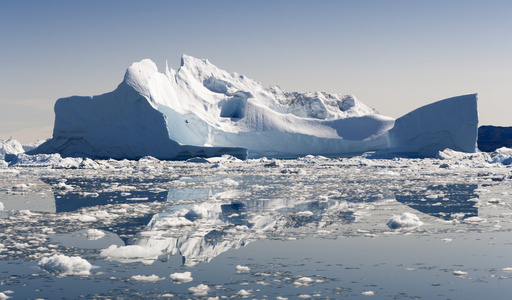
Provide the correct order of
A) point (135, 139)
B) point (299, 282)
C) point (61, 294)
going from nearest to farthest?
point (61, 294), point (299, 282), point (135, 139)

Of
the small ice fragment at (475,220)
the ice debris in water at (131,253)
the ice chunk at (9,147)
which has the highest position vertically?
the ice chunk at (9,147)

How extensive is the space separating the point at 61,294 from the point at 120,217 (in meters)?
2.92

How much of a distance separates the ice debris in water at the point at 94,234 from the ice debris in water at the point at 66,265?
3.35 ft

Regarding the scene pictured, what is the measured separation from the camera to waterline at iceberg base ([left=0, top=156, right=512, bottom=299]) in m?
3.11

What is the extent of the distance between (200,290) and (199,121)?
21.8 m

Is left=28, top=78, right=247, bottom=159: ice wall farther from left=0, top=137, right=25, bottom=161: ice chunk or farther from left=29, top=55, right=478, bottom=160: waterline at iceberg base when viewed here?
left=0, top=137, right=25, bottom=161: ice chunk

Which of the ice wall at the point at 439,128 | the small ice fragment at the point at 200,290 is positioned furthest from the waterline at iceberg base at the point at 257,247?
the ice wall at the point at 439,128

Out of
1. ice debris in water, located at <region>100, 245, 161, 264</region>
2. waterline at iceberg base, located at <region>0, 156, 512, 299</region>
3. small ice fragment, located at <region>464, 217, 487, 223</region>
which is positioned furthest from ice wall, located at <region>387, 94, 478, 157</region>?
ice debris in water, located at <region>100, 245, 161, 264</region>

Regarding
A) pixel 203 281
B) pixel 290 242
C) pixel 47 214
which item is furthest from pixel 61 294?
pixel 47 214

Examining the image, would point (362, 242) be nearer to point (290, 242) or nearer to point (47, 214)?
point (290, 242)

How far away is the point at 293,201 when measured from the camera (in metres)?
7.34

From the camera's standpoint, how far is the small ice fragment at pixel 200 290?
2969 millimetres

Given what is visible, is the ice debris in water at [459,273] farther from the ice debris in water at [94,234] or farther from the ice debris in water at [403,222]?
the ice debris in water at [94,234]

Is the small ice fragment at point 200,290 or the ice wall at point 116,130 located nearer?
the small ice fragment at point 200,290
